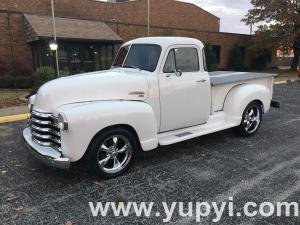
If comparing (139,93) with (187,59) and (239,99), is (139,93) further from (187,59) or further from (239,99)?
(239,99)

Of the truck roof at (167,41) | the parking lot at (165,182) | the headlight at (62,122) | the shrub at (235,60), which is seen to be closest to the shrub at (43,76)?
the parking lot at (165,182)

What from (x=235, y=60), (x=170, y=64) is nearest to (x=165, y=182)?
(x=170, y=64)

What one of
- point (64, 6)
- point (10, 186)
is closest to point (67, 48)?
point (64, 6)

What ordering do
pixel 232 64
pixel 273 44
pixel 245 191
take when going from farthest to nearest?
pixel 232 64
pixel 273 44
pixel 245 191

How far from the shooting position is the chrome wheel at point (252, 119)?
691cm

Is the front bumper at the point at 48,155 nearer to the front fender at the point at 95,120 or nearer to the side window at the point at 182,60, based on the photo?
the front fender at the point at 95,120

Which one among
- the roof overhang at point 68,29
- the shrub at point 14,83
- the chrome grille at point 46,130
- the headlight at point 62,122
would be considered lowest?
the shrub at point 14,83

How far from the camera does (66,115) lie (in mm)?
4277

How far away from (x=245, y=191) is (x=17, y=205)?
3105 millimetres

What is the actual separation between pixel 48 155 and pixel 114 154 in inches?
38.6

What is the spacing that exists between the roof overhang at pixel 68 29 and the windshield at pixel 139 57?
13.7 m

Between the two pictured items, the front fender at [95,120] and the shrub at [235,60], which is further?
the shrub at [235,60]

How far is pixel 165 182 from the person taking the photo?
4.75 m

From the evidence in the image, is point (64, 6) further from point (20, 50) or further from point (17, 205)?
point (17, 205)
